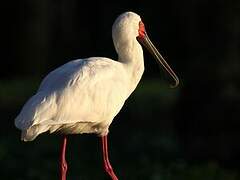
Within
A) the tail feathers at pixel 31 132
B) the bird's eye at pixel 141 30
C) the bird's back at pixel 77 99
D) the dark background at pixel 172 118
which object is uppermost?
the bird's eye at pixel 141 30

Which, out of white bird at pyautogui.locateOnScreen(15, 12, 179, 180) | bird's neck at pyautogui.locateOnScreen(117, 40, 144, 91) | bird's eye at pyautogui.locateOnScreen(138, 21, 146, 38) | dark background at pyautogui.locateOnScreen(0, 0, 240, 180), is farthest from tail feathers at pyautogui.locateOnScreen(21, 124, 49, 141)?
dark background at pyautogui.locateOnScreen(0, 0, 240, 180)

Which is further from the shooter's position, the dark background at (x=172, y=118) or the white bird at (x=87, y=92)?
the dark background at (x=172, y=118)

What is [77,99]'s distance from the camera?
10453 millimetres

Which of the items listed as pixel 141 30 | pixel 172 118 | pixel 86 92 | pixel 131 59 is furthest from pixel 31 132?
pixel 172 118

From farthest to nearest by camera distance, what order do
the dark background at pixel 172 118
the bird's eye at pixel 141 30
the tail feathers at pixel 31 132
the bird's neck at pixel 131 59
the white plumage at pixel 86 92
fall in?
the dark background at pixel 172 118
the bird's eye at pixel 141 30
the bird's neck at pixel 131 59
the white plumage at pixel 86 92
the tail feathers at pixel 31 132

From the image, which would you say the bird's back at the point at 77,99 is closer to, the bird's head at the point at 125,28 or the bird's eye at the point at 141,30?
the bird's head at the point at 125,28

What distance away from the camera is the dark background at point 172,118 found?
16.4 m

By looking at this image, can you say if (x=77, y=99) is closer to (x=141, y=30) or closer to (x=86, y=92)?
(x=86, y=92)

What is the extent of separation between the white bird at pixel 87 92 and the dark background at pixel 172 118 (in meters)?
3.18

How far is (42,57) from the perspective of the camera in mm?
35250

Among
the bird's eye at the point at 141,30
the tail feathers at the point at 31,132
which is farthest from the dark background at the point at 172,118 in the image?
the tail feathers at the point at 31,132

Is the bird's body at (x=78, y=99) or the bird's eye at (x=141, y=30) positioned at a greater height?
the bird's eye at (x=141, y=30)

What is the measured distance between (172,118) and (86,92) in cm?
1224

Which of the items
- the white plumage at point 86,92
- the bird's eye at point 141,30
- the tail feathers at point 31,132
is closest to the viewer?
the tail feathers at point 31,132
